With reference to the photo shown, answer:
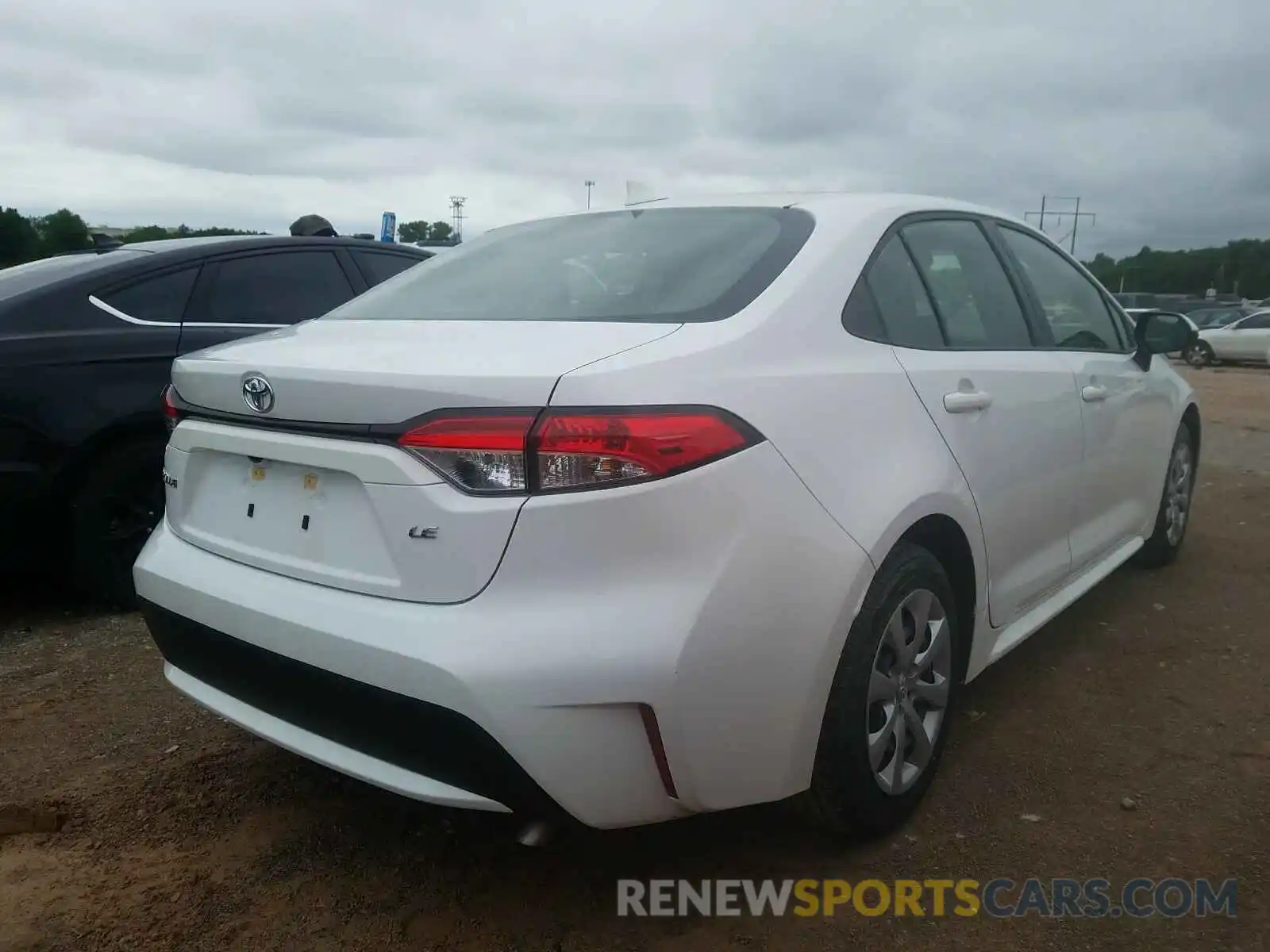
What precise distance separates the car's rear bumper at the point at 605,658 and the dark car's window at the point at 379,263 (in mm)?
3324

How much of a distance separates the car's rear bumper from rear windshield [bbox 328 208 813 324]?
0.51 meters

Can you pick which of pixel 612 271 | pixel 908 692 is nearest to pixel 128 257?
pixel 612 271

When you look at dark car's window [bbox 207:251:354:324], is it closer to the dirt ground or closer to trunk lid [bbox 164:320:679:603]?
the dirt ground

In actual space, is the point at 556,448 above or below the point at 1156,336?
below

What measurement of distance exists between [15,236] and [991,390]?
34.4 metres

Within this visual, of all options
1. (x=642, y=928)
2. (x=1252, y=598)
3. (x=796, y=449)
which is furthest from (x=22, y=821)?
(x=1252, y=598)

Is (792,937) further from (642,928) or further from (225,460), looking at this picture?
(225,460)

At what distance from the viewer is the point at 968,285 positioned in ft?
9.99

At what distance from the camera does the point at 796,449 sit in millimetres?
2041

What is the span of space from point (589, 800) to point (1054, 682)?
2.24 metres

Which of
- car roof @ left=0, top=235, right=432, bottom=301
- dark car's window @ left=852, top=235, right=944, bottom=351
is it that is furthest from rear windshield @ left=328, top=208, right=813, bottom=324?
car roof @ left=0, top=235, right=432, bottom=301

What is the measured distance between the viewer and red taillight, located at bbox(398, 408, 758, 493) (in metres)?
1.81

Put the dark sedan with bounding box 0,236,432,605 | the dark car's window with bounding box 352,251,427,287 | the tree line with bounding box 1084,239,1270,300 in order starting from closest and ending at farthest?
the dark sedan with bounding box 0,236,432,605 → the dark car's window with bounding box 352,251,427,287 → the tree line with bounding box 1084,239,1270,300

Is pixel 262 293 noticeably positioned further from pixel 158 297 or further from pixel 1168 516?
pixel 1168 516
